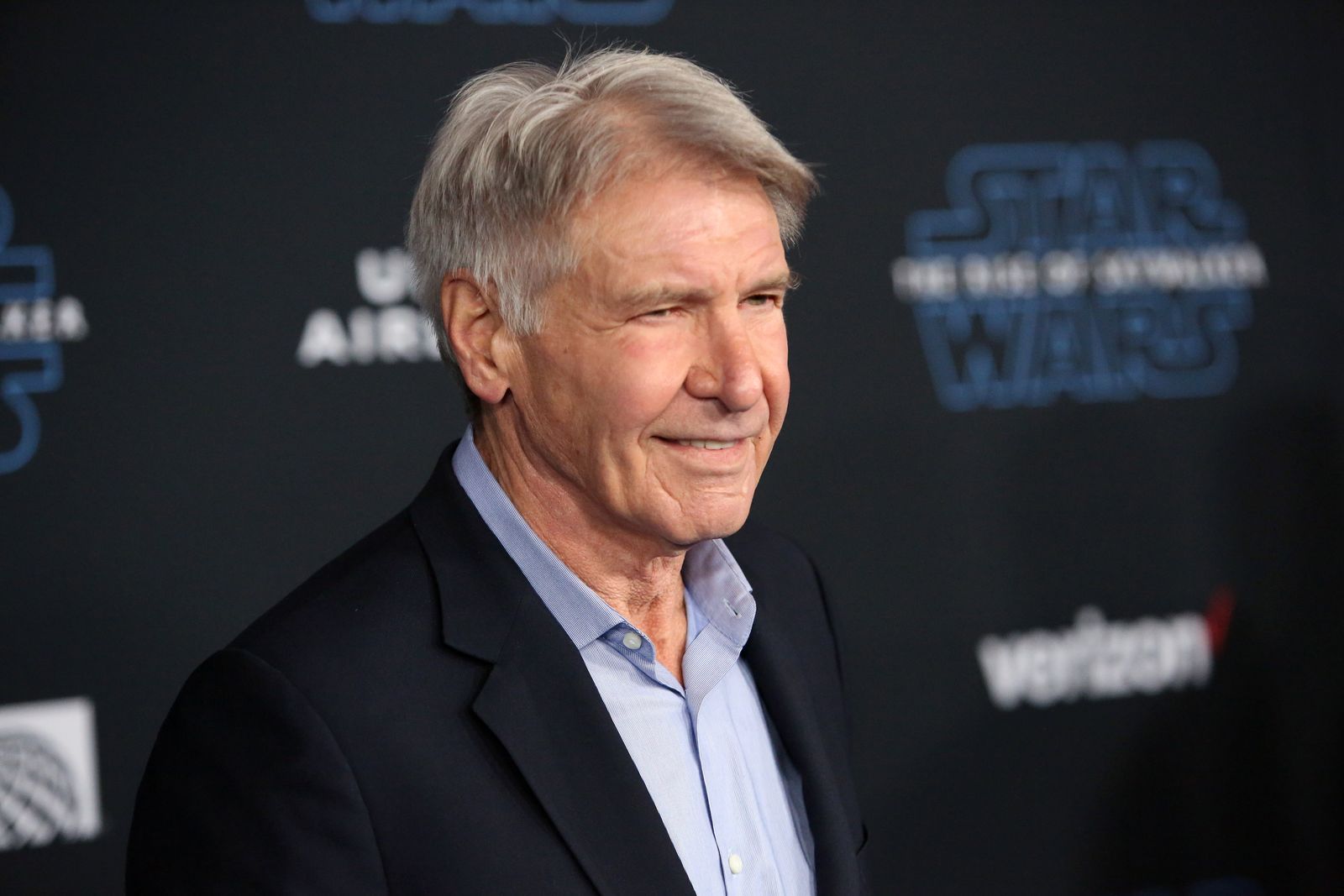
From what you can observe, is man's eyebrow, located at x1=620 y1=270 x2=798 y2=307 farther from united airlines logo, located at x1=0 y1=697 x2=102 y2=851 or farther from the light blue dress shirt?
united airlines logo, located at x1=0 y1=697 x2=102 y2=851

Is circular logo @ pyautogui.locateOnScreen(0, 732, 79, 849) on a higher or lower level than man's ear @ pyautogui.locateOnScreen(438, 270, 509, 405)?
lower

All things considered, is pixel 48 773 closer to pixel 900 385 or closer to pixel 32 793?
pixel 32 793

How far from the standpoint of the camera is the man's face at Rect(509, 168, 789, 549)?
1267 millimetres

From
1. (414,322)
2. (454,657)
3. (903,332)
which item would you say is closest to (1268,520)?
(903,332)

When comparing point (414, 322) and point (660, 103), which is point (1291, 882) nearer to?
point (414, 322)

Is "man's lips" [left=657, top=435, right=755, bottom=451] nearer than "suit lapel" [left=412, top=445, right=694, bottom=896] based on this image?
No

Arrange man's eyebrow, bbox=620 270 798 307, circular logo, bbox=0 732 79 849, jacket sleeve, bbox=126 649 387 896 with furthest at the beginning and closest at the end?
circular logo, bbox=0 732 79 849
man's eyebrow, bbox=620 270 798 307
jacket sleeve, bbox=126 649 387 896

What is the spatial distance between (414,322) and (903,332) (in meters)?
Answer: 1.05

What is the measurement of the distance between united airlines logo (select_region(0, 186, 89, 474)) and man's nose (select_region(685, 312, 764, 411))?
1.46 m

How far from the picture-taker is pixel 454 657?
125 cm

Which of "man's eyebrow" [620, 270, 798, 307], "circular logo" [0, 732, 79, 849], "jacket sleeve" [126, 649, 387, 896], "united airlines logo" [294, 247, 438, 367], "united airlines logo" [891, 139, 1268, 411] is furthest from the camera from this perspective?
"united airlines logo" [891, 139, 1268, 411]

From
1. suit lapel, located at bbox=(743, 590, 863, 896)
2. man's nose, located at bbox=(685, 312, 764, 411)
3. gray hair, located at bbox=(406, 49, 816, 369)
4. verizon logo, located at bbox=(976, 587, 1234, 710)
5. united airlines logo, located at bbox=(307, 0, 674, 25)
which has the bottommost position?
verizon logo, located at bbox=(976, 587, 1234, 710)

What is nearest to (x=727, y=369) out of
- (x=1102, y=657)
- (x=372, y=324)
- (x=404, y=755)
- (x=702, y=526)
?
(x=702, y=526)

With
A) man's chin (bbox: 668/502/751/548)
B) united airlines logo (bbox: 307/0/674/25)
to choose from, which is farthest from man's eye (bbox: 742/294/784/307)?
united airlines logo (bbox: 307/0/674/25)
